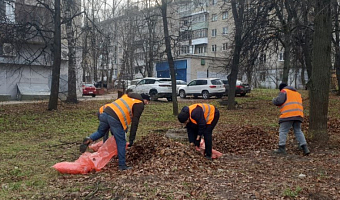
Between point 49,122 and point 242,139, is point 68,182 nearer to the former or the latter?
point 242,139

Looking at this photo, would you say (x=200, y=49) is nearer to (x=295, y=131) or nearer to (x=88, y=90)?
(x=88, y=90)

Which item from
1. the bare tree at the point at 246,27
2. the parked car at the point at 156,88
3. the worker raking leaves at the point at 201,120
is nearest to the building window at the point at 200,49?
the parked car at the point at 156,88

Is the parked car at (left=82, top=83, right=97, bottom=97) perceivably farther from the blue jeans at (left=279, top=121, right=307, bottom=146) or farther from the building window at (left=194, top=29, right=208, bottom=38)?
the building window at (left=194, top=29, right=208, bottom=38)

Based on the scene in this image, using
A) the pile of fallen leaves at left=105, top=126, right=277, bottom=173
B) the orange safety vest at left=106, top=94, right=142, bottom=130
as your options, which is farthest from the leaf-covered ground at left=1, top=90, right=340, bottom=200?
the orange safety vest at left=106, top=94, right=142, bottom=130

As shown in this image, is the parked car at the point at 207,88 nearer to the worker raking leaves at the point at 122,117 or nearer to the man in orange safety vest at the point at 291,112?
the man in orange safety vest at the point at 291,112

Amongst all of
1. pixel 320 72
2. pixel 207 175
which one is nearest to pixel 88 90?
pixel 320 72

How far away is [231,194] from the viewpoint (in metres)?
4.48

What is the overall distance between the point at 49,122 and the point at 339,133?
9.78 m

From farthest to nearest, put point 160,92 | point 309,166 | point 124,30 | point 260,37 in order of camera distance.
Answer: point 124,30
point 160,92
point 260,37
point 309,166

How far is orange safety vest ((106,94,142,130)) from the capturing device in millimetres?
5918

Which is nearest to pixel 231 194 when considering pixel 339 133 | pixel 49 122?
pixel 339 133

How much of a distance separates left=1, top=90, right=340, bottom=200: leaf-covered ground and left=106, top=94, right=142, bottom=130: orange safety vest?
79 centimetres

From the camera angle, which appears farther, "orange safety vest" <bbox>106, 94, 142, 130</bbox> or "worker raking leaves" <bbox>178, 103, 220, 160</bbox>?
"worker raking leaves" <bbox>178, 103, 220, 160</bbox>

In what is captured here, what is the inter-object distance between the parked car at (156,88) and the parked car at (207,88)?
8.73 feet
